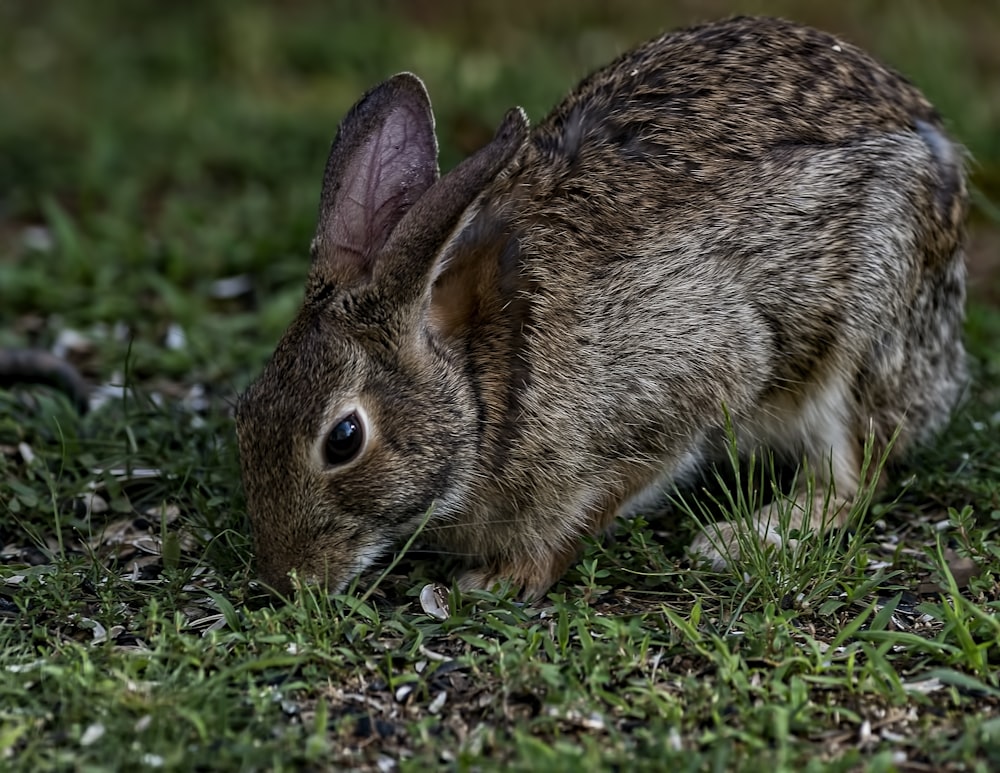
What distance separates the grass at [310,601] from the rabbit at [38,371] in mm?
126

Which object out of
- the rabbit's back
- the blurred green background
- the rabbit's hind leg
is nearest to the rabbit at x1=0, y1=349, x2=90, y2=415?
the blurred green background

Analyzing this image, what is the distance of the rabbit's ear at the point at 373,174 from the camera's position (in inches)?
186

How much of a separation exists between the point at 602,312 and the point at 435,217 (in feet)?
2.58

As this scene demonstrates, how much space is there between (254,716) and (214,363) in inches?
116

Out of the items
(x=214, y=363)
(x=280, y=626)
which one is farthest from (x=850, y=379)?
(x=214, y=363)

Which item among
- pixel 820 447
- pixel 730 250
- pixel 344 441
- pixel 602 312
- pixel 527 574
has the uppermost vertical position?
pixel 730 250

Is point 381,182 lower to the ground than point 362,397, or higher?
higher

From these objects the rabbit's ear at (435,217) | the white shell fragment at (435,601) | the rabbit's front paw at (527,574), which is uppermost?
the rabbit's ear at (435,217)

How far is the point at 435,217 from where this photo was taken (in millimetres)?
4332

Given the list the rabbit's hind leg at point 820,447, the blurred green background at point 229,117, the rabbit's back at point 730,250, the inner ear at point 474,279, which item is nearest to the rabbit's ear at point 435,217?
the inner ear at point 474,279

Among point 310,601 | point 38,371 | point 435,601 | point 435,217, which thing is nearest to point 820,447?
point 435,601

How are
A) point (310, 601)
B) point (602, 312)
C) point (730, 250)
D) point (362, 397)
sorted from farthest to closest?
point (730, 250) < point (602, 312) < point (362, 397) < point (310, 601)

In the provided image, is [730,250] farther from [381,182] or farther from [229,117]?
[229,117]

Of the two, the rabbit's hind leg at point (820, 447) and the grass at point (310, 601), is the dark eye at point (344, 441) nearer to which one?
the grass at point (310, 601)
